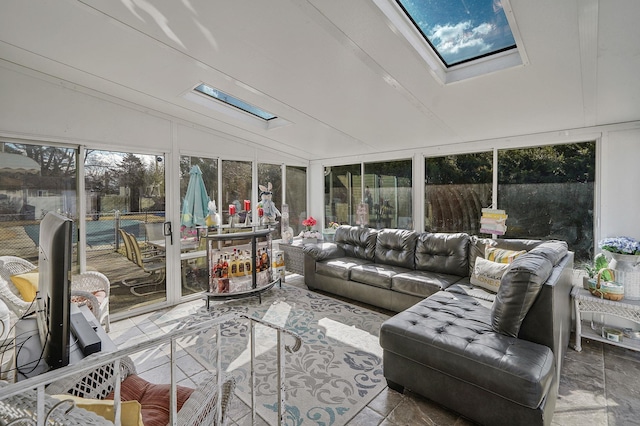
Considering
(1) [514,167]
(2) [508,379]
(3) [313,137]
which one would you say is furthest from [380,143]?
(2) [508,379]

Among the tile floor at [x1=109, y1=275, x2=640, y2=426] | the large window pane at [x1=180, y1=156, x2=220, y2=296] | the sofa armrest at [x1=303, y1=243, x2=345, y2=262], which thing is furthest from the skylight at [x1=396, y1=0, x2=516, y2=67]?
the large window pane at [x1=180, y1=156, x2=220, y2=296]

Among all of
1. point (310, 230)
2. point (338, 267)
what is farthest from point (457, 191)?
point (310, 230)

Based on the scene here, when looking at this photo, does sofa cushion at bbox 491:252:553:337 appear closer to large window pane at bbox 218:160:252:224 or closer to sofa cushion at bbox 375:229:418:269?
sofa cushion at bbox 375:229:418:269

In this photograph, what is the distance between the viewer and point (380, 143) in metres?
4.53

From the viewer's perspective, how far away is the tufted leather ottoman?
1.72m

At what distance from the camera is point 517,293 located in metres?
1.98

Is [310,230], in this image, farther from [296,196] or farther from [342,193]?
[342,193]

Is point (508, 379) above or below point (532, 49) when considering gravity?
below

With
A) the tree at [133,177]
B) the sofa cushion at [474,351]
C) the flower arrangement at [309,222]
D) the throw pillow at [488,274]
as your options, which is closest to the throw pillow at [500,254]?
the throw pillow at [488,274]

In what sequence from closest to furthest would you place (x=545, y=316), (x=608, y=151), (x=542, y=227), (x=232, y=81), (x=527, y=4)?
(x=527, y=4)
(x=545, y=316)
(x=232, y=81)
(x=608, y=151)
(x=542, y=227)

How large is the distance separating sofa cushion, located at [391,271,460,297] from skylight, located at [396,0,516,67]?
2.29 m

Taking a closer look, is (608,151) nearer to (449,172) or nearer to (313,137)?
(449,172)

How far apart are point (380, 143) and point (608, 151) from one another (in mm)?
2586

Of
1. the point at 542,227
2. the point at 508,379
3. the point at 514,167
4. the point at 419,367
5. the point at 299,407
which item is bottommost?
the point at 299,407
